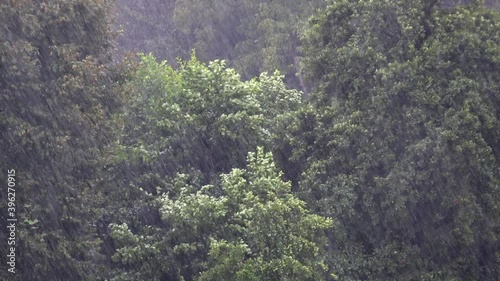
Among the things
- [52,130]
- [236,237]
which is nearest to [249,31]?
[52,130]

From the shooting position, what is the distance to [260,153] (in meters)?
10.2

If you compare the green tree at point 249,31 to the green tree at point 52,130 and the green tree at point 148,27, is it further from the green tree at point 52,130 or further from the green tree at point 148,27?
the green tree at point 52,130

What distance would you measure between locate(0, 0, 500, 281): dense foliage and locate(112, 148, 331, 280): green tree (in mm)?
31

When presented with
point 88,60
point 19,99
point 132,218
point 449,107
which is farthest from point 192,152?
point 449,107

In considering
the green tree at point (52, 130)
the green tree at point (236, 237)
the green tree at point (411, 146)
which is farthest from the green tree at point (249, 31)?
the green tree at point (236, 237)

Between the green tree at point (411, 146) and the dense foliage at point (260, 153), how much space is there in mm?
28

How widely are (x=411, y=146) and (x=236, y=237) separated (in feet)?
10.9

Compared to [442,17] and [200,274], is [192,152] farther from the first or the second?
[442,17]

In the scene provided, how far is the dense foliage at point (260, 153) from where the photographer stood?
9445 millimetres

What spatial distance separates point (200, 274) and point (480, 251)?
468 centimetres

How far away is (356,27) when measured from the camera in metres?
12.2

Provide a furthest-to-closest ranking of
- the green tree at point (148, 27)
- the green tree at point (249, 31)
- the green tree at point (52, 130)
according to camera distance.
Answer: the green tree at point (148, 27), the green tree at point (249, 31), the green tree at point (52, 130)

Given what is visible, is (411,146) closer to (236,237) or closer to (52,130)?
(236,237)

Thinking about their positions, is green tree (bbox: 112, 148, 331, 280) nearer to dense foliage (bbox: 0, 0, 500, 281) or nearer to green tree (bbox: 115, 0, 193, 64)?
dense foliage (bbox: 0, 0, 500, 281)
